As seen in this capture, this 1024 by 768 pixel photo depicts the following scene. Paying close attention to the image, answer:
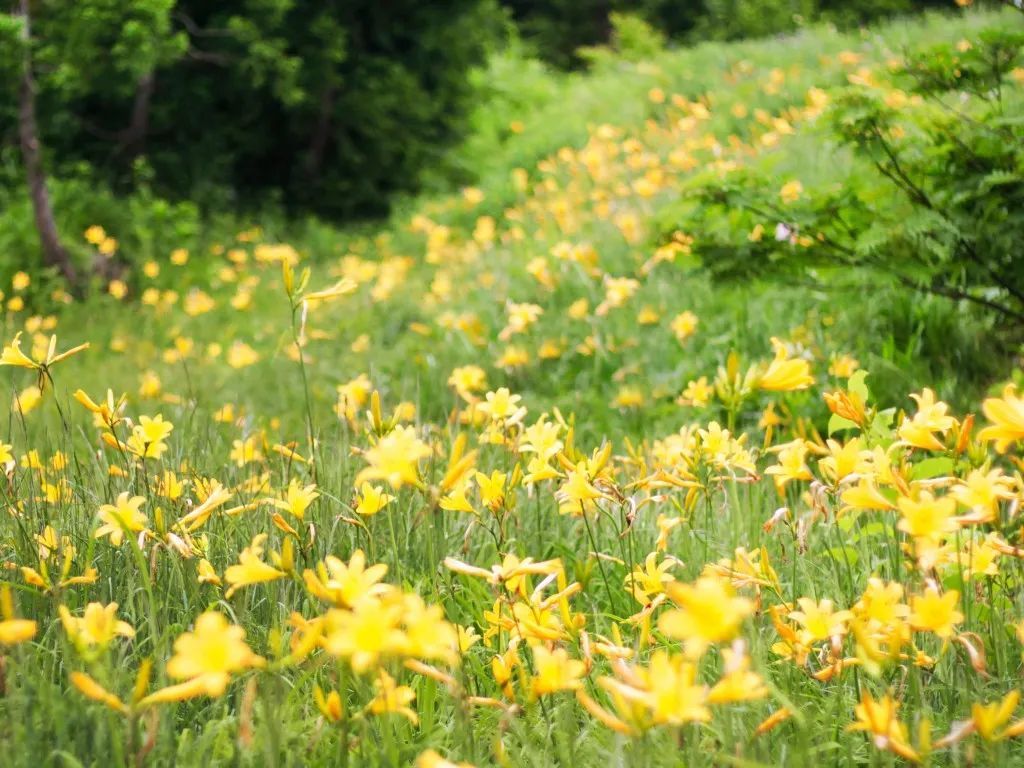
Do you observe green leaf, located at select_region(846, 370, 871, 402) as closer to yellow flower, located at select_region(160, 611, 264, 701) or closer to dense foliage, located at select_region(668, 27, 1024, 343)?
dense foliage, located at select_region(668, 27, 1024, 343)

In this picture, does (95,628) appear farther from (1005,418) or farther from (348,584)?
(1005,418)

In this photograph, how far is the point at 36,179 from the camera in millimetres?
5840

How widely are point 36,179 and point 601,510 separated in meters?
5.64

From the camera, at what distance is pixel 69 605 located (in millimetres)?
1481

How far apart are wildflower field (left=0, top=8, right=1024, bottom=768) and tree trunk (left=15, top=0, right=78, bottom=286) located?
996 millimetres

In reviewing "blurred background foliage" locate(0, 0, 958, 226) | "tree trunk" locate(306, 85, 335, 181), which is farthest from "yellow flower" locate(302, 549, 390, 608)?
"tree trunk" locate(306, 85, 335, 181)

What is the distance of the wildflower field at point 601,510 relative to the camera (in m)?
1.08

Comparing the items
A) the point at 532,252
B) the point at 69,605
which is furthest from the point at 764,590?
the point at 532,252

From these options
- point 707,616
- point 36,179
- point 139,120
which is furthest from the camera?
point 139,120

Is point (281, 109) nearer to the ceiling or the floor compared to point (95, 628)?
nearer to the floor

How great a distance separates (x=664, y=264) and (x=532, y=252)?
1.19 metres

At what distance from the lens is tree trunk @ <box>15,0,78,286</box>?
5.75m

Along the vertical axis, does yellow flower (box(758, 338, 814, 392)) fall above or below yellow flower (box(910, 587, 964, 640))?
above

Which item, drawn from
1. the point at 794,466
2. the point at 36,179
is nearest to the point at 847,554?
the point at 794,466
